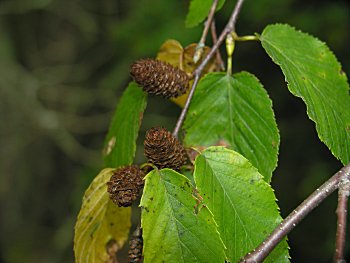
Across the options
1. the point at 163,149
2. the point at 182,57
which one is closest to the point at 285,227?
the point at 163,149

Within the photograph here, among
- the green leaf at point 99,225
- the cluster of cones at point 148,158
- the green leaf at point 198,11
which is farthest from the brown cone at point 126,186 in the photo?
the green leaf at point 198,11

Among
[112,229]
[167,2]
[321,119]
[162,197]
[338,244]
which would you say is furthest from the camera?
[167,2]

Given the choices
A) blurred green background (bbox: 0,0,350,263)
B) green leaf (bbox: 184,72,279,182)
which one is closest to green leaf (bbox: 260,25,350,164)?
green leaf (bbox: 184,72,279,182)

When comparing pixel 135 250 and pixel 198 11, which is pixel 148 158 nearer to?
pixel 135 250

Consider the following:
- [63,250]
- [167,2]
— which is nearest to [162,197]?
[167,2]

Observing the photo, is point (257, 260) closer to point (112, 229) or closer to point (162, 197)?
point (162, 197)

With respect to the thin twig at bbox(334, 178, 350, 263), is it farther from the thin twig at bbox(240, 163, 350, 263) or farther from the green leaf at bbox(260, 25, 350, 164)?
the green leaf at bbox(260, 25, 350, 164)
